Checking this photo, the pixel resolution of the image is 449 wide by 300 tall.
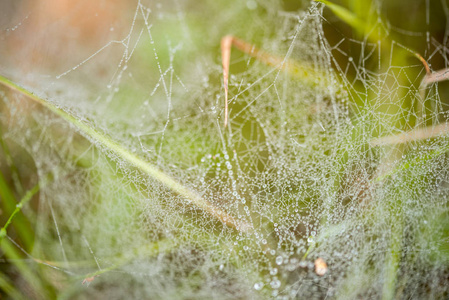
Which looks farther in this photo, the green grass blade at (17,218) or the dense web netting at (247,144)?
the green grass blade at (17,218)

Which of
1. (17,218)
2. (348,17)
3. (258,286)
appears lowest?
(258,286)

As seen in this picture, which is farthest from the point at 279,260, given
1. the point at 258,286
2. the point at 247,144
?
the point at 247,144

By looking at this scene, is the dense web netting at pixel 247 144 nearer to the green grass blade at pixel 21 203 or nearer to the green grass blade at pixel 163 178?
the green grass blade at pixel 163 178

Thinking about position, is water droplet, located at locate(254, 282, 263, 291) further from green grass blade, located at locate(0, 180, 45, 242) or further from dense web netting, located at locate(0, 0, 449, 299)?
green grass blade, located at locate(0, 180, 45, 242)

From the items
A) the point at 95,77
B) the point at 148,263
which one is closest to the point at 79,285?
the point at 148,263

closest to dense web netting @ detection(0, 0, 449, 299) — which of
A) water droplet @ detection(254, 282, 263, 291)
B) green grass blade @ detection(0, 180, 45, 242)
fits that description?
water droplet @ detection(254, 282, 263, 291)

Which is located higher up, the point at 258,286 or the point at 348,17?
the point at 348,17

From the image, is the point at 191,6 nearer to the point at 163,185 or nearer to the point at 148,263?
the point at 163,185

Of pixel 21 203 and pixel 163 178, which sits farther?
pixel 21 203

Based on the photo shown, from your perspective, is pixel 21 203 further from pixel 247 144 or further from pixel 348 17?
pixel 348 17

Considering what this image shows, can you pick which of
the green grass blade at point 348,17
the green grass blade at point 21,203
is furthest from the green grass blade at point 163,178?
the green grass blade at point 348,17
